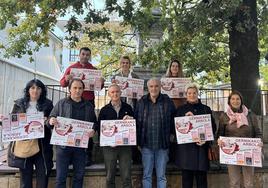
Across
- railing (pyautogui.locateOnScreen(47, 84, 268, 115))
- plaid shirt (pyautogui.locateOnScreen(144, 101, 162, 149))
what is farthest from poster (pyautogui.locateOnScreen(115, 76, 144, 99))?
railing (pyautogui.locateOnScreen(47, 84, 268, 115))

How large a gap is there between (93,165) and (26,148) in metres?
1.71

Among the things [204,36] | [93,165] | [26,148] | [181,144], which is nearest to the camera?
[26,148]

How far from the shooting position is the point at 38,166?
5156mm

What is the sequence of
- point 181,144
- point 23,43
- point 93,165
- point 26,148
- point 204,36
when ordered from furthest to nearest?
point 23,43
point 204,36
point 93,165
point 181,144
point 26,148

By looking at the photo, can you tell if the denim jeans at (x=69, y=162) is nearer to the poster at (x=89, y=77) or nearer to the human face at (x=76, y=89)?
the human face at (x=76, y=89)

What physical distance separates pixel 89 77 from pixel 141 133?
5.56ft

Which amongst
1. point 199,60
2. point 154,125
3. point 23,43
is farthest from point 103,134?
point 199,60

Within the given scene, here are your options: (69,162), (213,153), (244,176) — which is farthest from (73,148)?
(244,176)

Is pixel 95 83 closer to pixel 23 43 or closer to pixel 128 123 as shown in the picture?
pixel 128 123

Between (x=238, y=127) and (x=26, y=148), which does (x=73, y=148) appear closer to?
(x=26, y=148)

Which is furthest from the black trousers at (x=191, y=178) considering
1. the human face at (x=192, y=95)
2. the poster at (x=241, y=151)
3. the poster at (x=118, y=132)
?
the human face at (x=192, y=95)

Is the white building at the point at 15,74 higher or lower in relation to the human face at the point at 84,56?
higher

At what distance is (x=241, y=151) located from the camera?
5285 millimetres

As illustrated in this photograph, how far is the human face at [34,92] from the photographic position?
17.1 ft
